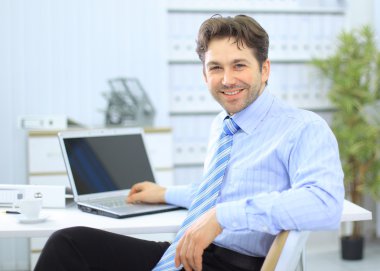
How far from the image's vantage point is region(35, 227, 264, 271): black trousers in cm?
154

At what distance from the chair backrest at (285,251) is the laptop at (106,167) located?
0.58 meters

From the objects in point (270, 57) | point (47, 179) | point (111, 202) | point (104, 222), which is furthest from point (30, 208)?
point (270, 57)

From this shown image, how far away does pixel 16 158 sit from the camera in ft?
12.3

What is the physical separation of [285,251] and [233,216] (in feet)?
0.52

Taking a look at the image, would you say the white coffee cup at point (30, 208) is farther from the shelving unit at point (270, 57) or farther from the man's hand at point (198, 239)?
the shelving unit at point (270, 57)

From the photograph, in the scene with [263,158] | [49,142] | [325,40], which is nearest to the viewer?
[263,158]

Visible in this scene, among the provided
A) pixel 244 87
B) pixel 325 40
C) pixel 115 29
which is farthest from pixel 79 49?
pixel 244 87

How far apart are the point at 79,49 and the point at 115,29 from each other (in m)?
0.28

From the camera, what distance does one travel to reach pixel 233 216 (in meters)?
1.47

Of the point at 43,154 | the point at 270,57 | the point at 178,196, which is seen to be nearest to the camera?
the point at 178,196

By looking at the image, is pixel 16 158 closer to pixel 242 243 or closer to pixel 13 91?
pixel 13 91

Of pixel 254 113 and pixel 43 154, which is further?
pixel 43 154

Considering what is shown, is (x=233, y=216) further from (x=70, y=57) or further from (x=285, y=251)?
(x=70, y=57)

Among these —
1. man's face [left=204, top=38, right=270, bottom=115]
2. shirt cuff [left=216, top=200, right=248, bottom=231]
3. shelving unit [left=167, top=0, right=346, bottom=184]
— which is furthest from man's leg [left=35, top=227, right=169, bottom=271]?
shelving unit [left=167, top=0, right=346, bottom=184]
